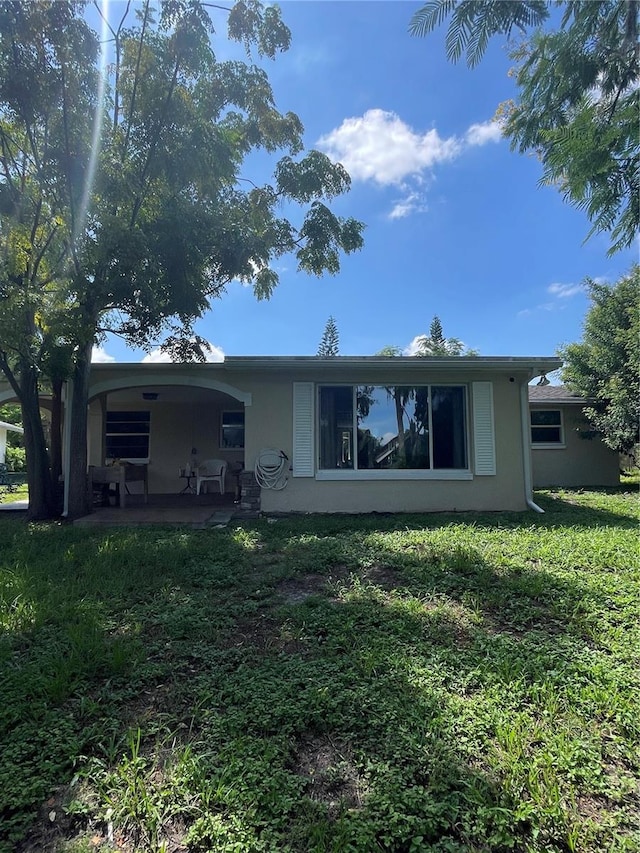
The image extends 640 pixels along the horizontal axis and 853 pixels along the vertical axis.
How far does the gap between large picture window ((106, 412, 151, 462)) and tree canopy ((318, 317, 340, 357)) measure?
28986mm

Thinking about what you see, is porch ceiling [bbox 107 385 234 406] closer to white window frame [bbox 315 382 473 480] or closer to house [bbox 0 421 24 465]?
white window frame [bbox 315 382 473 480]

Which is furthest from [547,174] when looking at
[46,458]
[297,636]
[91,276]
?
[46,458]

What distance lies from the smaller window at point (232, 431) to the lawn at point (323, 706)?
771 centimetres

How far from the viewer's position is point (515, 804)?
1.77 metres

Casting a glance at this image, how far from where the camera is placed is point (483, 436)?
27.3ft

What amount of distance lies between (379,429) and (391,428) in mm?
221

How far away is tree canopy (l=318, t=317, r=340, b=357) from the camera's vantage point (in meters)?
40.3

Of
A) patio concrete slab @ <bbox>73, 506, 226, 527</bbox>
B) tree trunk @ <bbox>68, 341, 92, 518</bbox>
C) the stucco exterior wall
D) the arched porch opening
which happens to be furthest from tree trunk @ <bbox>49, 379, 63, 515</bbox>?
the stucco exterior wall

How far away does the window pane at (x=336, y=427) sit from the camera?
327 inches

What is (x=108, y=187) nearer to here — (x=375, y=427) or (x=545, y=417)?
(x=375, y=427)

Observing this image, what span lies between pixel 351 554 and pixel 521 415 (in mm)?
4961

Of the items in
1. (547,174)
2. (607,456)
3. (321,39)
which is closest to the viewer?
(547,174)

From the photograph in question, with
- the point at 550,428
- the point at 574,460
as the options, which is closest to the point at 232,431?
the point at 550,428

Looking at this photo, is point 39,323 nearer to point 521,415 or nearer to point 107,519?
point 107,519
